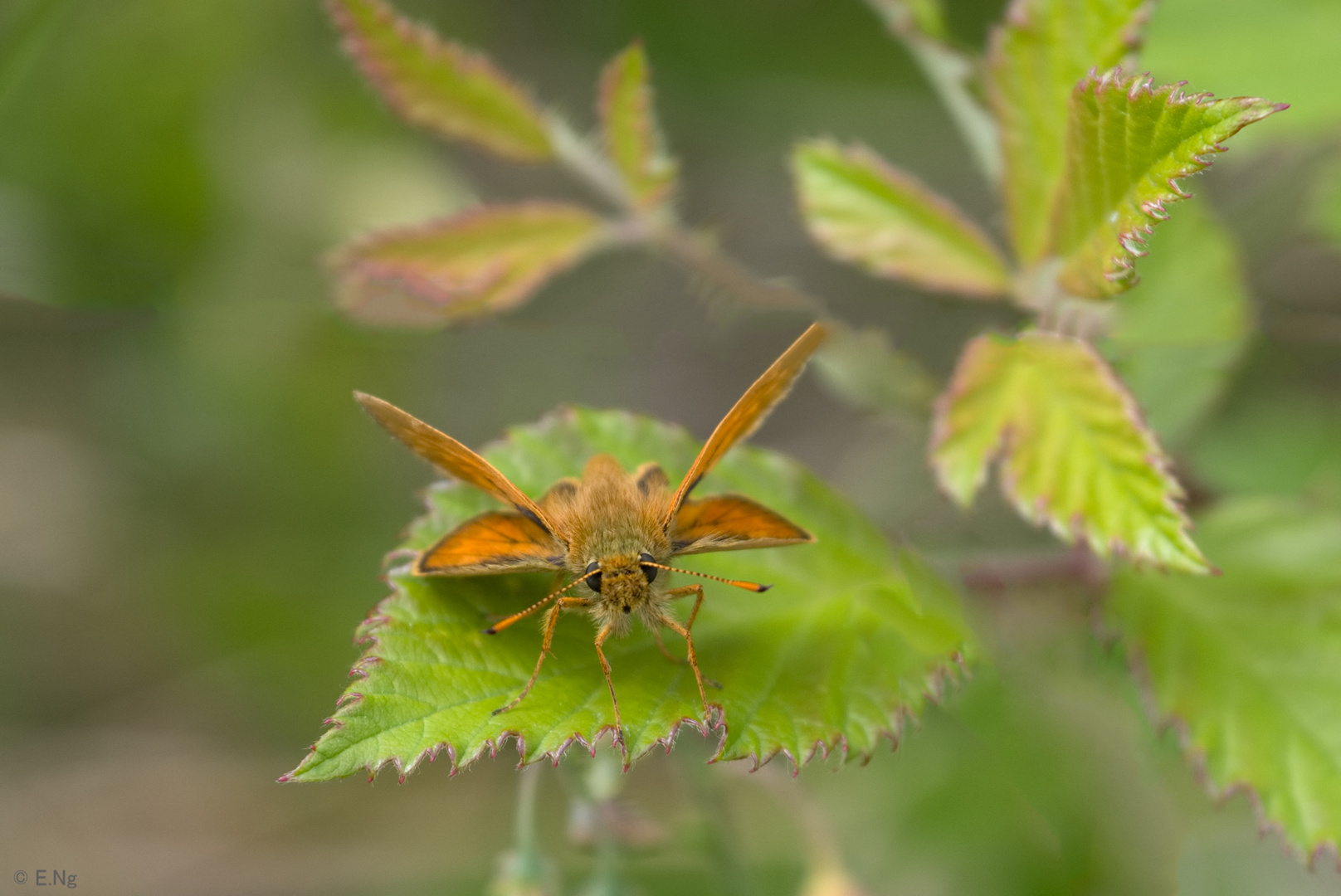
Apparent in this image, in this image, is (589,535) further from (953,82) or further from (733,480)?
(953,82)

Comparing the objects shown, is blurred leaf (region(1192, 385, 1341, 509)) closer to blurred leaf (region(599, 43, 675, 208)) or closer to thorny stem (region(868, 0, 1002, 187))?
thorny stem (region(868, 0, 1002, 187))

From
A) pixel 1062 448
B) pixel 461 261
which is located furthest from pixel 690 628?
pixel 461 261

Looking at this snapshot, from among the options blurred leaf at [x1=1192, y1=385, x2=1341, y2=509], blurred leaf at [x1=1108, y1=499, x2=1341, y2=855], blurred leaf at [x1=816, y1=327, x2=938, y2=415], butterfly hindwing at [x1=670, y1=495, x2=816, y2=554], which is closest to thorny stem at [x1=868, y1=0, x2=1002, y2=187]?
blurred leaf at [x1=816, y1=327, x2=938, y2=415]

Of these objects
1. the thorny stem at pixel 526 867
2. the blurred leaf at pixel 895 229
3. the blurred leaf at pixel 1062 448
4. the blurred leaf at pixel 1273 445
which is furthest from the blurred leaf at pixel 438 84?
the blurred leaf at pixel 1273 445

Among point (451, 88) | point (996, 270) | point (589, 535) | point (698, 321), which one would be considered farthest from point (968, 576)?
point (698, 321)

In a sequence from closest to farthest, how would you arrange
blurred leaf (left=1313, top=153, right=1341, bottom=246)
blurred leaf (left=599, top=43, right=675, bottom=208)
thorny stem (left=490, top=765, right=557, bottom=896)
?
thorny stem (left=490, top=765, right=557, bottom=896) → blurred leaf (left=599, top=43, right=675, bottom=208) → blurred leaf (left=1313, top=153, right=1341, bottom=246)

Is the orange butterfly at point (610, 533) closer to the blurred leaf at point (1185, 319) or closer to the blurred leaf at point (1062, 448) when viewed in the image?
the blurred leaf at point (1062, 448)

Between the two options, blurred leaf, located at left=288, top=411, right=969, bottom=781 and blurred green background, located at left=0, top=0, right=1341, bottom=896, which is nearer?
blurred leaf, located at left=288, top=411, right=969, bottom=781
